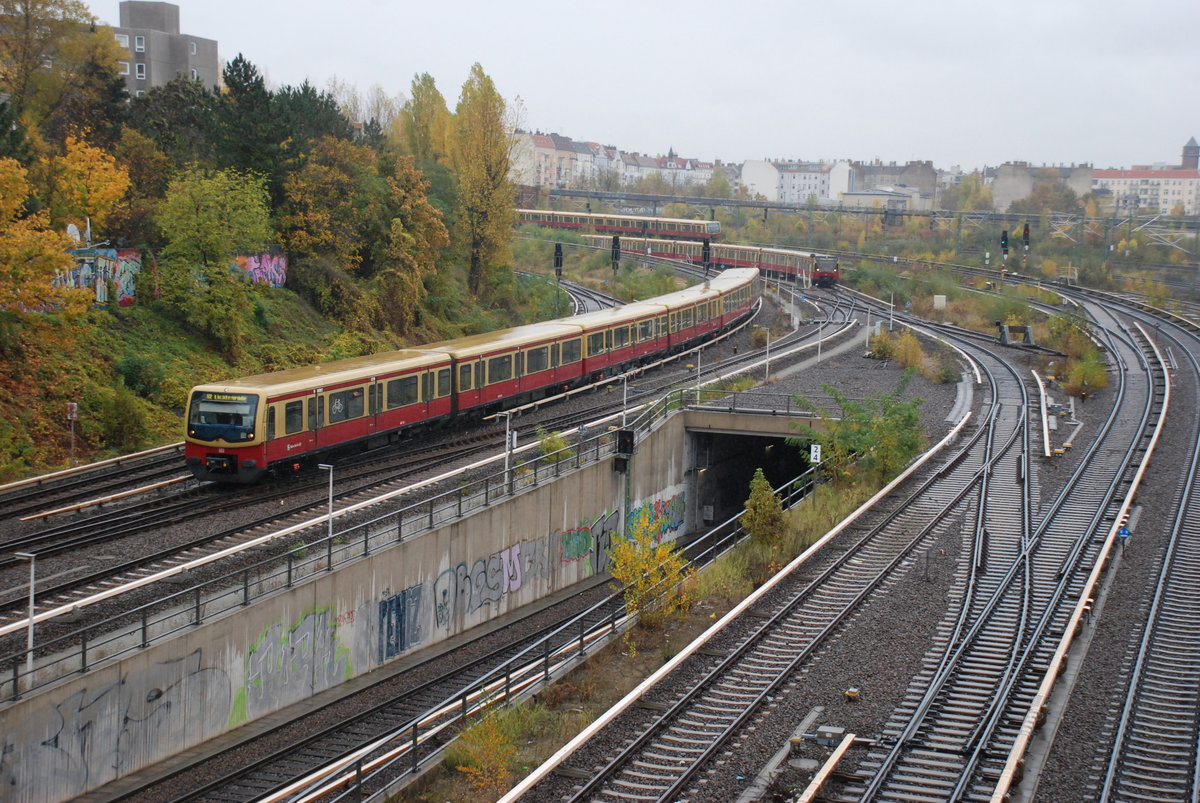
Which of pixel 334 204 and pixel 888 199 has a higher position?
pixel 888 199

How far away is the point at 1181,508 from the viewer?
80.6 ft

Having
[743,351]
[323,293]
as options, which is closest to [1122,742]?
[323,293]

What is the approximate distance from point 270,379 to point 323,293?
18.5m

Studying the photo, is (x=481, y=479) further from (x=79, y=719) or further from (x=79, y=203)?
(x=79, y=203)

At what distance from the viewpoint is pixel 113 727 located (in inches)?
588

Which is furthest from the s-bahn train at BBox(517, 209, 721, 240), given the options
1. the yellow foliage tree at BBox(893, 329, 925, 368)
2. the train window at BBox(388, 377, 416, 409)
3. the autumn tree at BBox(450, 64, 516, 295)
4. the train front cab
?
the train front cab

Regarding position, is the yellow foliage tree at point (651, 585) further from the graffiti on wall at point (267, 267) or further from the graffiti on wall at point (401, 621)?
the graffiti on wall at point (267, 267)

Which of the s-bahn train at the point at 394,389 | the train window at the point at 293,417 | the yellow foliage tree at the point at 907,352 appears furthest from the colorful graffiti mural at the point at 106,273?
the yellow foliage tree at the point at 907,352

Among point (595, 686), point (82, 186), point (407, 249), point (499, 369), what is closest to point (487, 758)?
point (595, 686)

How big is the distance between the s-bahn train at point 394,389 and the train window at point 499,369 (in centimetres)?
3

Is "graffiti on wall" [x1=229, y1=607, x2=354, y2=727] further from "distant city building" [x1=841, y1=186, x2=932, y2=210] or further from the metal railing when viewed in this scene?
"distant city building" [x1=841, y1=186, x2=932, y2=210]

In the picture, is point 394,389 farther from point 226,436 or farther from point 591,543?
point 591,543

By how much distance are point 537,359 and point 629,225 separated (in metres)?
60.2

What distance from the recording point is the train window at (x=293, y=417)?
23.5 metres
